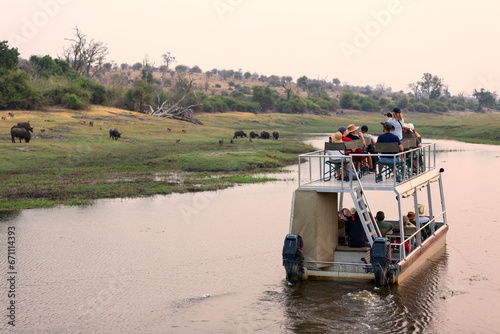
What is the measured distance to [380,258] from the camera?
12.4m

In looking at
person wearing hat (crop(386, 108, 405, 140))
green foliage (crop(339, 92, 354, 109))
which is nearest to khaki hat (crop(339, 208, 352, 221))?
person wearing hat (crop(386, 108, 405, 140))

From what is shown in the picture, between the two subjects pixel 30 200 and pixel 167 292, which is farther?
pixel 30 200

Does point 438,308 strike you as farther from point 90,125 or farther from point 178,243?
point 90,125

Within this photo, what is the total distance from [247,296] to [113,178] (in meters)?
17.7

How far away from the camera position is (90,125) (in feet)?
155

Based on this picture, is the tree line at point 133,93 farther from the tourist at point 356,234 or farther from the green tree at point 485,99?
the tourist at point 356,234

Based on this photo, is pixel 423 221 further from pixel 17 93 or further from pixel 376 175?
pixel 17 93

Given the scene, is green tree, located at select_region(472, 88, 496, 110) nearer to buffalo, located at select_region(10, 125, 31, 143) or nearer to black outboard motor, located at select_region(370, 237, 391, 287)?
buffalo, located at select_region(10, 125, 31, 143)

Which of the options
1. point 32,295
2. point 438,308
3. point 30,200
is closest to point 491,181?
point 438,308

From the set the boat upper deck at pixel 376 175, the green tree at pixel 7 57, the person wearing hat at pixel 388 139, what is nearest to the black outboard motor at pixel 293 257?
the boat upper deck at pixel 376 175

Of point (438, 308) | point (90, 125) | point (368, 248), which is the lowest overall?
point (438, 308)

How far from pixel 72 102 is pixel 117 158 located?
787 inches

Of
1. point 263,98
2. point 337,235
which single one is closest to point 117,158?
point 337,235

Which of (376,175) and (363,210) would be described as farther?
(376,175)
